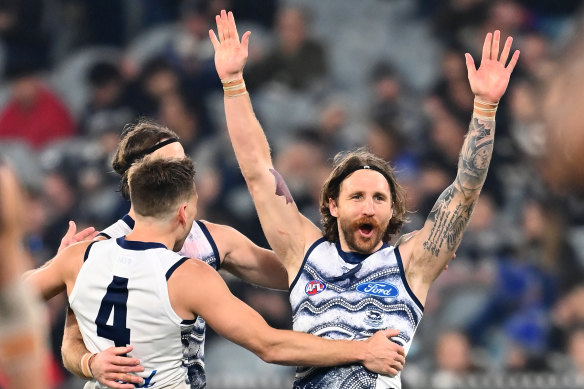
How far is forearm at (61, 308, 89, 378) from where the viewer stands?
14.0 feet

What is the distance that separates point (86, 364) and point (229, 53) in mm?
1694

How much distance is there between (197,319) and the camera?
455 centimetres

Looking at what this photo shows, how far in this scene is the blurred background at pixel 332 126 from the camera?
336 inches

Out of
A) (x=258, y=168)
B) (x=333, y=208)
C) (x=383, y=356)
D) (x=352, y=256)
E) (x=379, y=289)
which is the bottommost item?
(x=383, y=356)

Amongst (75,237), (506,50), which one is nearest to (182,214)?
(75,237)

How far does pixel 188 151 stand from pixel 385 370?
5.73m

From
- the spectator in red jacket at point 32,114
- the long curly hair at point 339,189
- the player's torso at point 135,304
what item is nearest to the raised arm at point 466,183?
the long curly hair at point 339,189

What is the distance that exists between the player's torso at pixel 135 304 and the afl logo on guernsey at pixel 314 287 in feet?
2.51

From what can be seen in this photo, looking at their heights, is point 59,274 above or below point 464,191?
below

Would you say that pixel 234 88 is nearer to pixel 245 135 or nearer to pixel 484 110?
pixel 245 135

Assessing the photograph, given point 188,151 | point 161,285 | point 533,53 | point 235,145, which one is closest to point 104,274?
point 161,285

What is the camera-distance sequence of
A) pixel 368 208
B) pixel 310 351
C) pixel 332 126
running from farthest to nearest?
1. pixel 332 126
2. pixel 368 208
3. pixel 310 351

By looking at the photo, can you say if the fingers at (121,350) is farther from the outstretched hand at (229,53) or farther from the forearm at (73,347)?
the outstretched hand at (229,53)

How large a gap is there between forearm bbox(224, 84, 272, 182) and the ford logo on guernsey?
778 millimetres
